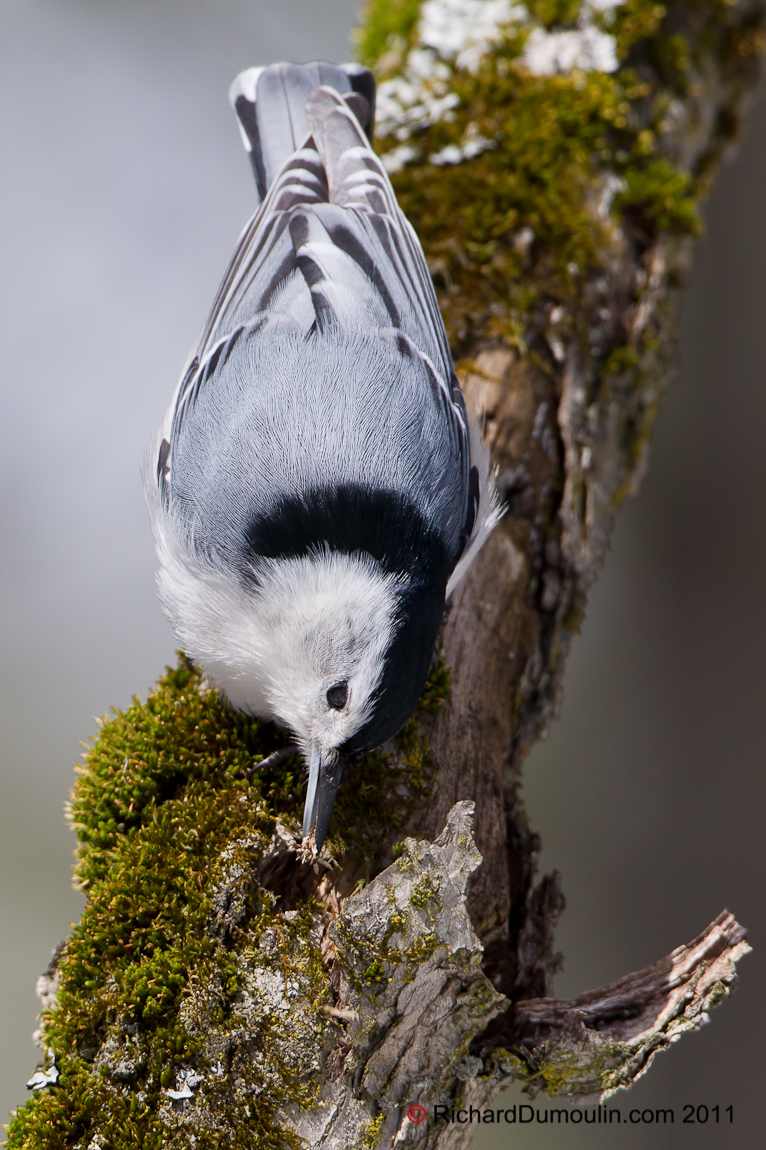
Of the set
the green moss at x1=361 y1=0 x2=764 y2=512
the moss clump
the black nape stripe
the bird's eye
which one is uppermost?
the green moss at x1=361 y1=0 x2=764 y2=512

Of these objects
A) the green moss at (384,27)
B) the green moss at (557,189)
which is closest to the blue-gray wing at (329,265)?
the green moss at (557,189)

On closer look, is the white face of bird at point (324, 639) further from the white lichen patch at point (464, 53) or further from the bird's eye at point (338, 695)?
the white lichen patch at point (464, 53)

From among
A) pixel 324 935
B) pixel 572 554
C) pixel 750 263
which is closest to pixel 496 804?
pixel 324 935

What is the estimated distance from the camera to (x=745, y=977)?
9.23ft

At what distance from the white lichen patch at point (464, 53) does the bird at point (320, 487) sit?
2.53ft

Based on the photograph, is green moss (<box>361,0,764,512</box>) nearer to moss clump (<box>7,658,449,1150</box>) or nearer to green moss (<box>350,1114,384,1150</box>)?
moss clump (<box>7,658,449,1150</box>)

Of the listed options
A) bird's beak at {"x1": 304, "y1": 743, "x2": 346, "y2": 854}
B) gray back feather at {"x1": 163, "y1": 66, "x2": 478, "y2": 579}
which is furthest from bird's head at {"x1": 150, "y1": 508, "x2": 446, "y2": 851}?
gray back feather at {"x1": 163, "y1": 66, "x2": 478, "y2": 579}

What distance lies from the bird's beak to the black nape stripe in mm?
379

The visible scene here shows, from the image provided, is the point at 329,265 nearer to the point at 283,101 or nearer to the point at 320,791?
the point at 283,101

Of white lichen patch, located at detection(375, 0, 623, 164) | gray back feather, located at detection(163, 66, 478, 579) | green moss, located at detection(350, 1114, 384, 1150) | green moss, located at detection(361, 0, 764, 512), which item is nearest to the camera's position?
green moss, located at detection(350, 1114, 384, 1150)

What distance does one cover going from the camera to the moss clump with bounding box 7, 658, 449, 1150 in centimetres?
135

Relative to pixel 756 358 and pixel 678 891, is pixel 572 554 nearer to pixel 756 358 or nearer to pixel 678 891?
pixel 678 891

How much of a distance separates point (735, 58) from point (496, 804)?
3134mm

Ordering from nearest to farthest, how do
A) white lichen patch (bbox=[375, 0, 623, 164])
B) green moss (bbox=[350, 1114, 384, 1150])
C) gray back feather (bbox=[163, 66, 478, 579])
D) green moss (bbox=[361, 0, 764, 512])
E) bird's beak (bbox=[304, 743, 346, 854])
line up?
1. green moss (bbox=[350, 1114, 384, 1150])
2. bird's beak (bbox=[304, 743, 346, 854])
3. gray back feather (bbox=[163, 66, 478, 579])
4. green moss (bbox=[361, 0, 764, 512])
5. white lichen patch (bbox=[375, 0, 623, 164])
